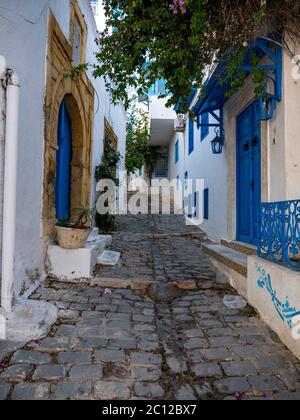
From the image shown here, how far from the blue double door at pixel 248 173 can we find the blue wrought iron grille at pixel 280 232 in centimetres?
130

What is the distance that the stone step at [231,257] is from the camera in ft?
12.9

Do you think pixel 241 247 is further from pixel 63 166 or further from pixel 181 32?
pixel 63 166

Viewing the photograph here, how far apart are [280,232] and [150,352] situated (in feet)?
5.35

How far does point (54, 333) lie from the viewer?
8.99ft

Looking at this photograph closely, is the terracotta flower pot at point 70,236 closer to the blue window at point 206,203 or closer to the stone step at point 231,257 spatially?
the stone step at point 231,257

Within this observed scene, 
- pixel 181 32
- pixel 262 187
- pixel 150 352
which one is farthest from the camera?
pixel 262 187

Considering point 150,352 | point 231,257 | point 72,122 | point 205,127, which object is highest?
point 205,127

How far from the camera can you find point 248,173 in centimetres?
521

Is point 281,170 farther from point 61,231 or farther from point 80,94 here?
point 80,94

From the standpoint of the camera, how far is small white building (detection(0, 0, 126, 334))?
3.23 meters

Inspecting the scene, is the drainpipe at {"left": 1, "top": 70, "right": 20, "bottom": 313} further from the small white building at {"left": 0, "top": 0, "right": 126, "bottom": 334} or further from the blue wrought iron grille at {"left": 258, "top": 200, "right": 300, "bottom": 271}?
the blue wrought iron grille at {"left": 258, "top": 200, "right": 300, "bottom": 271}

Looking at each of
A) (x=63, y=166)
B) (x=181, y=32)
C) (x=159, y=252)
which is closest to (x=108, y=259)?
(x=159, y=252)

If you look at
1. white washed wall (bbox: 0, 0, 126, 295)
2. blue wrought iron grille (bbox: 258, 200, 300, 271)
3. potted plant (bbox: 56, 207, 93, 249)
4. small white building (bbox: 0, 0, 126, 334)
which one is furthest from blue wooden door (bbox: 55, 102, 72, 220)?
blue wrought iron grille (bbox: 258, 200, 300, 271)

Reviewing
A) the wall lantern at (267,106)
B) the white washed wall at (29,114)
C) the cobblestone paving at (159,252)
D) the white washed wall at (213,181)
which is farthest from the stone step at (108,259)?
the wall lantern at (267,106)
